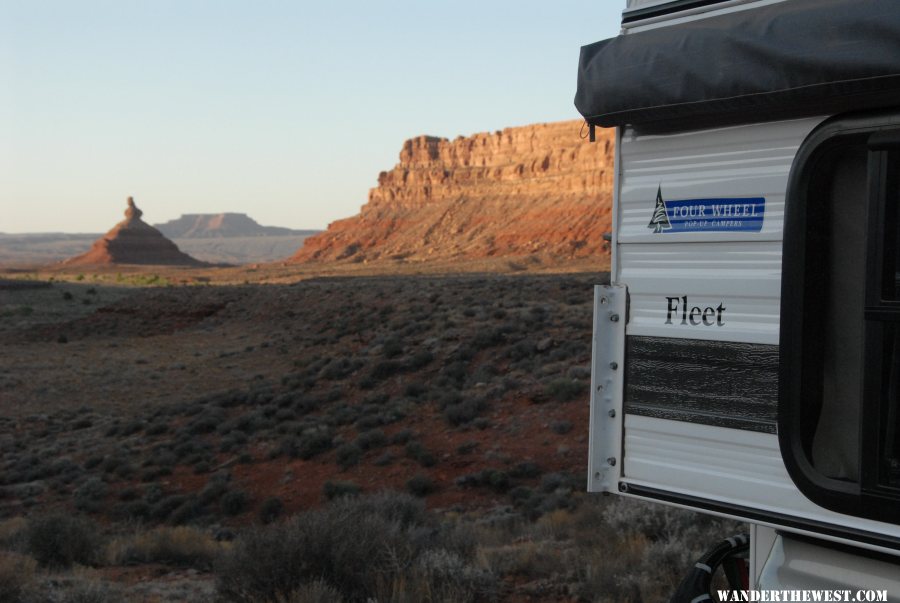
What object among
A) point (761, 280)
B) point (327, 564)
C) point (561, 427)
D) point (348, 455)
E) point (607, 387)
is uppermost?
point (761, 280)

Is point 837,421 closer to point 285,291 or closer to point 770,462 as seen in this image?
point 770,462

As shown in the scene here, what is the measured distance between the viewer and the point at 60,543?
29.0ft

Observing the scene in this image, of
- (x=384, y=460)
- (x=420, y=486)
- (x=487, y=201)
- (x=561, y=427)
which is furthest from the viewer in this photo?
(x=487, y=201)

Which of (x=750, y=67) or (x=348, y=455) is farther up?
(x=750, y=67)

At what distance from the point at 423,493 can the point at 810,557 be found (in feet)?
35.4

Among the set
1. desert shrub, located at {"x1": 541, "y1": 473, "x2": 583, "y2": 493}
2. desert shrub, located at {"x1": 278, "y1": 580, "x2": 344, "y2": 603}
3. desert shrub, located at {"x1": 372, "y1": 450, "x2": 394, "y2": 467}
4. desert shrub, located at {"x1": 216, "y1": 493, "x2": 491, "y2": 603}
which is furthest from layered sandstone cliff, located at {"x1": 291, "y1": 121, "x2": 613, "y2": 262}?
desert shrub, located at {"x1": 278, "y1": 580, "x2": 344, "y2": 603}

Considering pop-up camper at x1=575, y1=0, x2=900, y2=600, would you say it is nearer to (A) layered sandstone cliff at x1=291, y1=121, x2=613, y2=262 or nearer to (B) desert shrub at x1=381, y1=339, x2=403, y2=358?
(B) desert shrub at x1=381, y1=339, x2=403, y2=358

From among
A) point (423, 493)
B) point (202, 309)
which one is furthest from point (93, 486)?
point (202, 309)

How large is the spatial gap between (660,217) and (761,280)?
1.56 ft

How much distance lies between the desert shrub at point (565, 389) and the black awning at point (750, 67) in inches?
519

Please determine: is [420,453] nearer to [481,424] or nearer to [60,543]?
[481,424]

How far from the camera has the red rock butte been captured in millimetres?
119938

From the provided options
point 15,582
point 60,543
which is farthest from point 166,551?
point 15,582

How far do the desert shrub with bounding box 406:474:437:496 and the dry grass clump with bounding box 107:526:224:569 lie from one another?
431 centimetres
